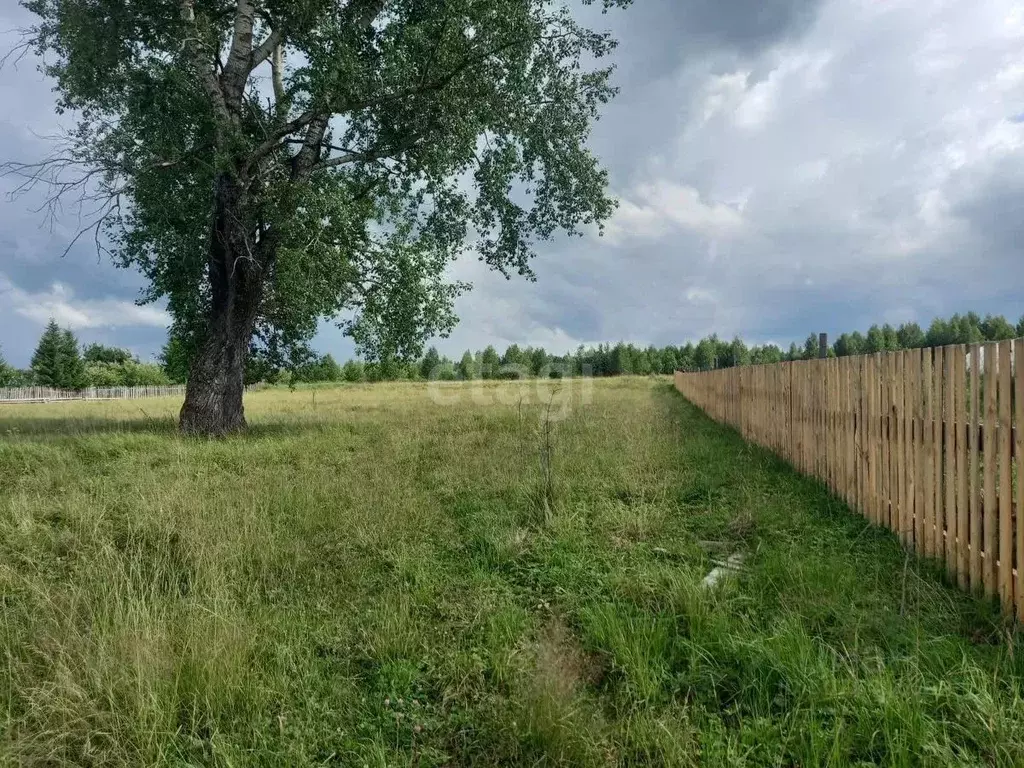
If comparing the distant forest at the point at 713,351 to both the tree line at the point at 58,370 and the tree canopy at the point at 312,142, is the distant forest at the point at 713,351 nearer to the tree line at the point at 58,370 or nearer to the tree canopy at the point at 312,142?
the tree line at the point at 58,370

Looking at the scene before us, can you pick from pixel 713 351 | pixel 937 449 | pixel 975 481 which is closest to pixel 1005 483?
pixel 975 481

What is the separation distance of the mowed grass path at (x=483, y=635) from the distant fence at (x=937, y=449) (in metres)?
0.31

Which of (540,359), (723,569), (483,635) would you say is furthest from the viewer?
(540,359)

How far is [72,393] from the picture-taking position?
56.2 m

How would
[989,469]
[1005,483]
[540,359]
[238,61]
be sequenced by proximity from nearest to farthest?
1. [1005,483]
2. [989,469]
3. [238,61]
4. [540,359]

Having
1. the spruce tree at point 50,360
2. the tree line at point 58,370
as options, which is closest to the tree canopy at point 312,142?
the tree line at point 58,370

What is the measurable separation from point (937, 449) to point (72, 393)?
2816 inches

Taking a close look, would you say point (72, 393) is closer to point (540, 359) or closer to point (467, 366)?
point (467, 366)

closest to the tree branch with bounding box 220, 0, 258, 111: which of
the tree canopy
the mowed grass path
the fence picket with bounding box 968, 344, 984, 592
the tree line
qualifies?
the tree canopy

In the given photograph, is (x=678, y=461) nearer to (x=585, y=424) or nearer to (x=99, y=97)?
(x=585, y=424)

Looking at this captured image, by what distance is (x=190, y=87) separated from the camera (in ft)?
33.8

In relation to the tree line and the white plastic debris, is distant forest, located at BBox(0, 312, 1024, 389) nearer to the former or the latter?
the tree line

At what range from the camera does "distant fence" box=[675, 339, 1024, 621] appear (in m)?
3.62

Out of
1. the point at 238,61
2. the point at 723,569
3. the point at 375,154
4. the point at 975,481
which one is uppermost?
the point at 238,61
